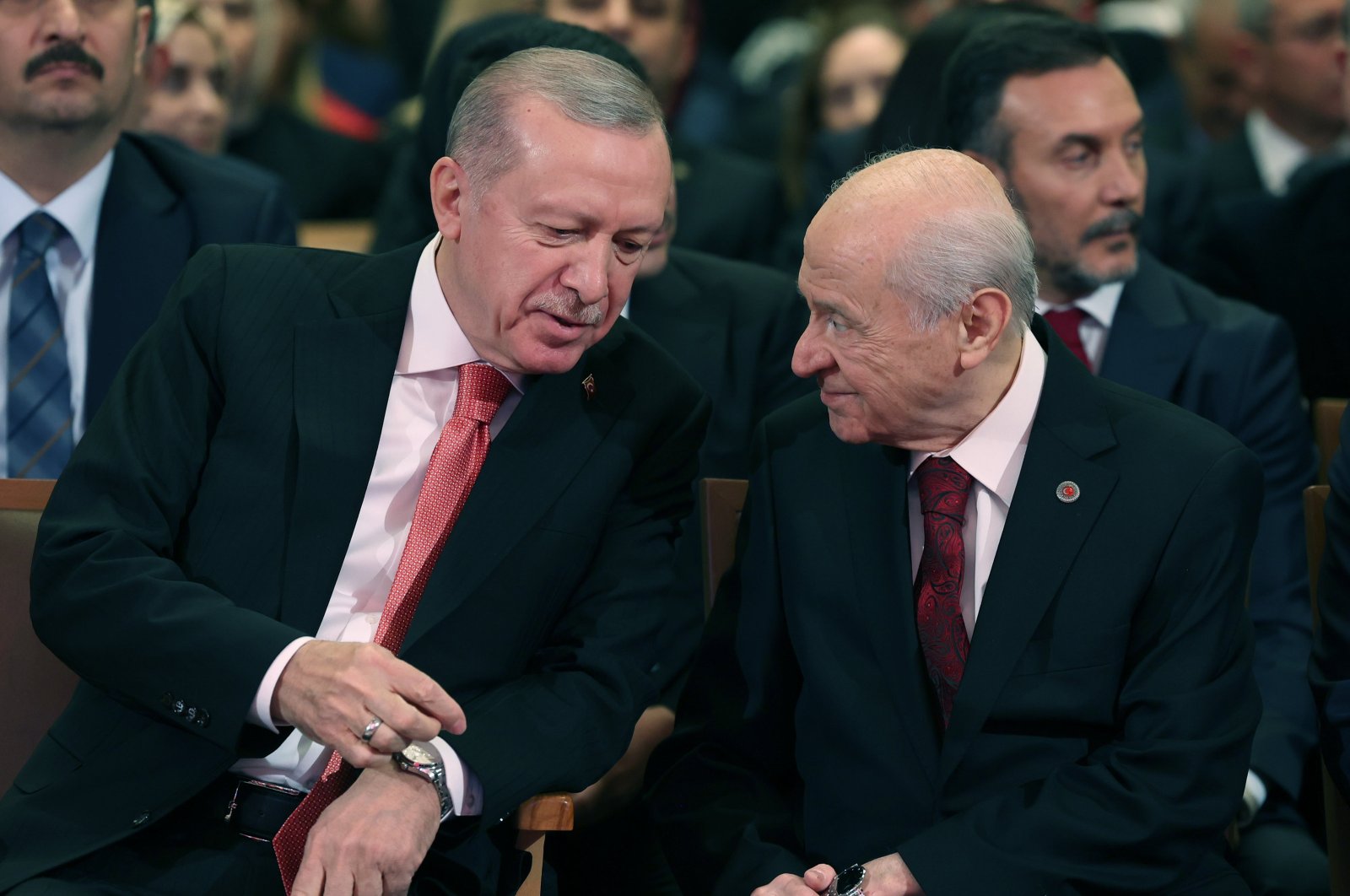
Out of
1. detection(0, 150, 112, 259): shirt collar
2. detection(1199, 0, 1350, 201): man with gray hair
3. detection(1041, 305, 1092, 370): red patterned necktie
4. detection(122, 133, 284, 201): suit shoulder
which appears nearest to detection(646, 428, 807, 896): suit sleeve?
detection(1041, 305, 1092, 370): red patterned necktie

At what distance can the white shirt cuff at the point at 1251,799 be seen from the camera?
3.11m

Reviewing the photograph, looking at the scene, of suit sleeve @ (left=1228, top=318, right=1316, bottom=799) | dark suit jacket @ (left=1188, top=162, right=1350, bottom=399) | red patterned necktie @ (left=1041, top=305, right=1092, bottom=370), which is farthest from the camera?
dark suit jacket @ (left=1188, top=162, right=1350, bottom=399)

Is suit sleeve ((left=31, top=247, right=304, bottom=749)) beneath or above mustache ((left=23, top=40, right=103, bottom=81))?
beneath

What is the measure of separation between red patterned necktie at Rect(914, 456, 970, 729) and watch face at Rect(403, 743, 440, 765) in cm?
79

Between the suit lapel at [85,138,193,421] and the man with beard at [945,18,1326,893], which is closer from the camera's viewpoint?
the man with beard at [945,18,1326,893]

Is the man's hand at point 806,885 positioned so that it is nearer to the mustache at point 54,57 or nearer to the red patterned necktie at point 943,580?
the red patterned necktie at point 943,580

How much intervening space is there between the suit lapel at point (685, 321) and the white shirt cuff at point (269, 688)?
1.39 metres

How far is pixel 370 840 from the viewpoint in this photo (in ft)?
7.61

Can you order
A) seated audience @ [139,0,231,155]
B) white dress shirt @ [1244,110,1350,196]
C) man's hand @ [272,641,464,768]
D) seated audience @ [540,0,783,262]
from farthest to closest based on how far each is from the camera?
white dress shirt @ [1244,110,1350,196]
seated audience @ [139,0,231,155]
seated audience @ [540,0,783,262]
man's hand @ [272,641,464,768]

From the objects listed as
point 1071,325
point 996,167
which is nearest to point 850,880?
point 1071,325

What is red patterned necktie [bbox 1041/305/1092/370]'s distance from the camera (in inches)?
147

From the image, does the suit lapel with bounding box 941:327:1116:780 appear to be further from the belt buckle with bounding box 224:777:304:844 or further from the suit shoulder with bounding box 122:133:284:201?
the suit shoulder with bounding box 122:133:284:201

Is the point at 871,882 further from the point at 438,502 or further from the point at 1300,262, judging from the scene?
the point at 1300,262

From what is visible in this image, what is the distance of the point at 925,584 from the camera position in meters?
2.62
